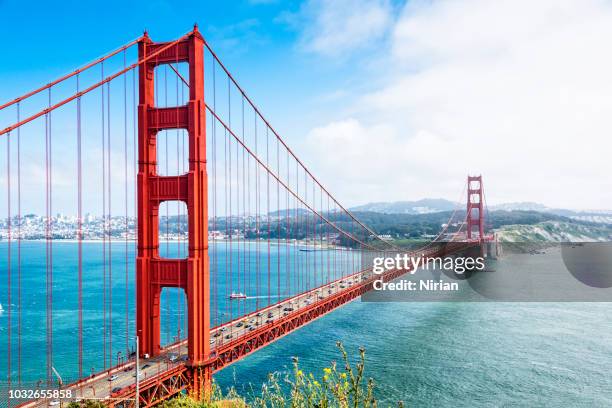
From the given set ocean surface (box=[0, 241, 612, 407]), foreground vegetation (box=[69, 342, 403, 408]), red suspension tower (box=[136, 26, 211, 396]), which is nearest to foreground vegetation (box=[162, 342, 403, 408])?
foreground vegetation (box=[69, 342, 403, 408])

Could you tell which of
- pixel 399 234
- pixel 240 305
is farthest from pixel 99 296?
pixel 399 234

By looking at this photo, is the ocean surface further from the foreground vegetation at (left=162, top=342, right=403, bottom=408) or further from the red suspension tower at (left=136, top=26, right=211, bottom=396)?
the foreground vegetation at (left=162, top=342, right=403, bottom=408)

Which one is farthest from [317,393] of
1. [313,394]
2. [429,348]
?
[429,348]

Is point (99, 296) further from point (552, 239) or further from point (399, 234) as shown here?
point (552, 239)

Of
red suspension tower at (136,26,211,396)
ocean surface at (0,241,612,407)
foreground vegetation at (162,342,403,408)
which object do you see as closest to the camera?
foreground vegetation at (162,342,403,408)

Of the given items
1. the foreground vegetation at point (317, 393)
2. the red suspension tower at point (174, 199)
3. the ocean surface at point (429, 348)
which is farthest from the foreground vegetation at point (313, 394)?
the ocean surface at point (429, 348)

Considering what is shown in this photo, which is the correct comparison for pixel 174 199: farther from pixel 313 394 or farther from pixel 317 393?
pixel 313 394

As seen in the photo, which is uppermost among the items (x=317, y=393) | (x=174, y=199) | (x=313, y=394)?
(x=174, y=199)
